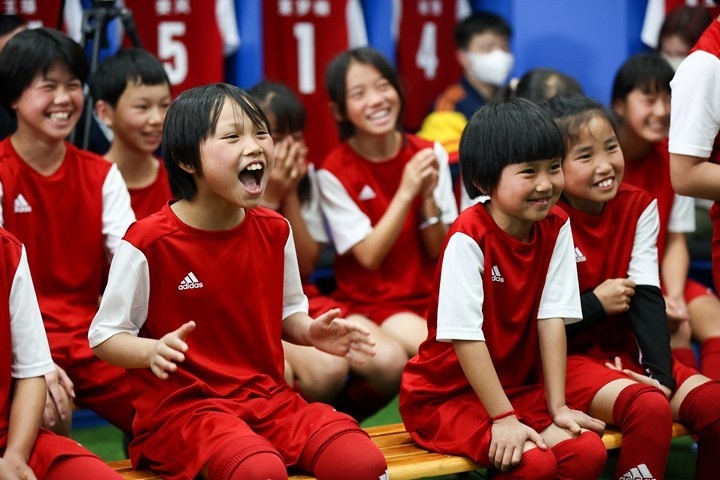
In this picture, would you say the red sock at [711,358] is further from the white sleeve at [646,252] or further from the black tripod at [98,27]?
the black tripod at [98,27]

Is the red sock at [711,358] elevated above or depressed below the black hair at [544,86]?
below

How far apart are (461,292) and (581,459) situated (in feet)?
1.43

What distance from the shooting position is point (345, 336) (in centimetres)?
241

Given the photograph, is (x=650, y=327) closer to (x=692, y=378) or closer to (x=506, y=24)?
(x=692, y=378)

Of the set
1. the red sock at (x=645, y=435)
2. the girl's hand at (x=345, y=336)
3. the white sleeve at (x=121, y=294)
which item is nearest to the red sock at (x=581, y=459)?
the red sock at (x=645, y=435)

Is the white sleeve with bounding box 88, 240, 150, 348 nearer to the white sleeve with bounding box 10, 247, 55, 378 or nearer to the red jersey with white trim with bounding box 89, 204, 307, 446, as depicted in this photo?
the red jersey with white trim with bounding box 89, 204, 307, 446

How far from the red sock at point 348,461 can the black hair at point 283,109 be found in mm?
1273

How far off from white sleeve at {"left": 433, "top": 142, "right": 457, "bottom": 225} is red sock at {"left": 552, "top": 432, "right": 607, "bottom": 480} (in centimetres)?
115

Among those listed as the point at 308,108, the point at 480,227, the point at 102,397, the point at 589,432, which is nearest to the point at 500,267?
the point at 480,227

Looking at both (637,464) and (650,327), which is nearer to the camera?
(637,464)

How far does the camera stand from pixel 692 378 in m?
2.75

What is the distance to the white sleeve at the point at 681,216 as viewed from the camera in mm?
3357

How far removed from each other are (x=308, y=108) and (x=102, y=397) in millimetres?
2084

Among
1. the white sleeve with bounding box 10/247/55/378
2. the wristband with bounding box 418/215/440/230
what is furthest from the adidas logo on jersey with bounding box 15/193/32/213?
the wristband with bounding box 418/215/440/230
